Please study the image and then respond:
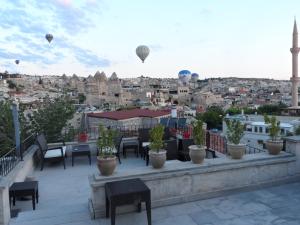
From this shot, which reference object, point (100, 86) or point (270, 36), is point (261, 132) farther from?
point (100, 86)

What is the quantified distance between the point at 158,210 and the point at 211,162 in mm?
1231

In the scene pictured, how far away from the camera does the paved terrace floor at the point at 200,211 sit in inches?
148

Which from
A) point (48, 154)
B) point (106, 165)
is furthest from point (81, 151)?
point (106, 165)

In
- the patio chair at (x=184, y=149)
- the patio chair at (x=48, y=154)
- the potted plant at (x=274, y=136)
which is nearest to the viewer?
the potted plant at (x=274, y=136)

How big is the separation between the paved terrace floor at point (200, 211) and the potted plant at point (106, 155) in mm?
686

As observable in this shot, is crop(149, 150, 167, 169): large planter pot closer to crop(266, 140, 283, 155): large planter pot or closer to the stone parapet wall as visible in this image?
the stone parapet wall

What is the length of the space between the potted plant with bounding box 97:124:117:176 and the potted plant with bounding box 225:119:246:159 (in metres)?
2.13

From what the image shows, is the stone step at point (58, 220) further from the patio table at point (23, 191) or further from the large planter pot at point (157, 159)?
the large planter pot at point (157, 159)

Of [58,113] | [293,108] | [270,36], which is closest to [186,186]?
[58,113]

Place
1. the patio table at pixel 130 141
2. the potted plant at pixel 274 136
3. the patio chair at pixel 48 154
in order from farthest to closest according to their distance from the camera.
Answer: the patio table at pixel 130 141
the patio chair at pixel 48 154
the potted plant at pixel 274 136

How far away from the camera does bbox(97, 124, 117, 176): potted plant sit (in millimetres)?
4051

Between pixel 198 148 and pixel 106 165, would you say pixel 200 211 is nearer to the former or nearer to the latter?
pixel 198 148

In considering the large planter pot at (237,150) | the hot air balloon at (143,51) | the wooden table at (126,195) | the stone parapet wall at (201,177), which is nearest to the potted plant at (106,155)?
the stone parapet wall at (201,177)

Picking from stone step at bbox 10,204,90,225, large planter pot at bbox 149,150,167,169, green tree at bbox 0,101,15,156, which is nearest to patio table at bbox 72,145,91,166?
stone step at bbox 10,204,90,225
